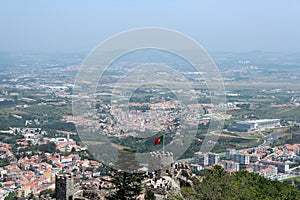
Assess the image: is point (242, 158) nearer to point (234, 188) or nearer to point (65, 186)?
point (234, 188)

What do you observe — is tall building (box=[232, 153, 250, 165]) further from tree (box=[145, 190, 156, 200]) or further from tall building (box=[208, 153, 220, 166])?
tree (box=[145, 190, 156, 200])

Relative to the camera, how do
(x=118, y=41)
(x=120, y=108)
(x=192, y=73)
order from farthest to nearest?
1. (x=120, y=108)
2. (x=192, y=73)
3. (x=118, y=41)

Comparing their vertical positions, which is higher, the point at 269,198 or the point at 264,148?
the point at 269,198

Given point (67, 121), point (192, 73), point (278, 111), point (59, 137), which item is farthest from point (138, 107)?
point (278, 111)

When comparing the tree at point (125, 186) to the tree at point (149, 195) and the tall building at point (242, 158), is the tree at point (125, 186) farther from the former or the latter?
the tall building at point (242, 158)

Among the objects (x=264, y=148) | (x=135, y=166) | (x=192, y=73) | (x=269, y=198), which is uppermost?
(x=192, y=73)

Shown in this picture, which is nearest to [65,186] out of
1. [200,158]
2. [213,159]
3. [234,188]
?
[234,188]

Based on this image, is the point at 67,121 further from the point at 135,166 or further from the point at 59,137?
the point at 135,166
